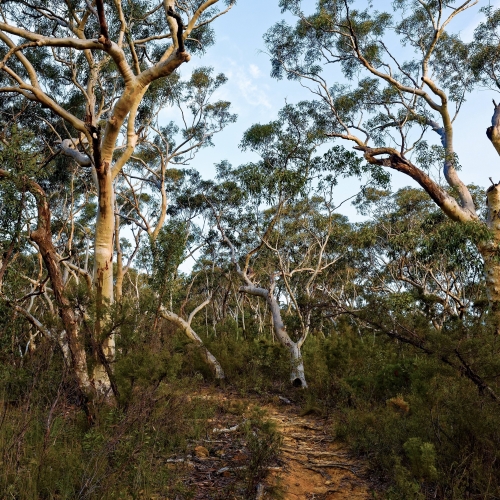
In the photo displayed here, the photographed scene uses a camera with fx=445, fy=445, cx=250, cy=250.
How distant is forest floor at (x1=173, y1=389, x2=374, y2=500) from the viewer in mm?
3811

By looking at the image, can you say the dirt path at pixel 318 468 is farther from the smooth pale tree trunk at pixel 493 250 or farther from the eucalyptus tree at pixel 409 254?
the eucalyptus tree at pixel 409 254

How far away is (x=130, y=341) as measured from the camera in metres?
5.54

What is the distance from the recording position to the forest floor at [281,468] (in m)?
3.81

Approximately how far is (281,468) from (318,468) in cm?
51

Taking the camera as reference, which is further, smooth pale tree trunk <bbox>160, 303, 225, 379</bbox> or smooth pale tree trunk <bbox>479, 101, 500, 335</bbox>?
smooth pale tree trunk <bbox>160, 303, 225, 379</bbox>

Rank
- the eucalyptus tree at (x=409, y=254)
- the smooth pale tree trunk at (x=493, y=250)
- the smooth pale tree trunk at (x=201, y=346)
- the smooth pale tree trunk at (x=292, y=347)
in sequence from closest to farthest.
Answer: the smooth pale tree trunk at (x=493, y=250)
the smooth pale tree trunk at (x=292, y=347)
the smooth pale tree trunk at (x=201, y=346)
the eucalyptus tree at (x=409, y=254)

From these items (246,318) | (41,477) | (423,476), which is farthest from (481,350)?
(246,318)

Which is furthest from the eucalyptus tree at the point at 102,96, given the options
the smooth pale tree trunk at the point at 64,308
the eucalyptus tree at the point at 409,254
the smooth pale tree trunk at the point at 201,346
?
the eucalyptus tree at the point at 409,254

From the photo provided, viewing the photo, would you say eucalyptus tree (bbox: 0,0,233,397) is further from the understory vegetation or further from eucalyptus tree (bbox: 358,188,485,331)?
eucalyptus tree (bbox: 358,188,485,331)

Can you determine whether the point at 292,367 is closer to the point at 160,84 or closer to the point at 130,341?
the point at 130,341

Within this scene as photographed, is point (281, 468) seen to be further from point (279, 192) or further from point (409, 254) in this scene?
point (409, 254)

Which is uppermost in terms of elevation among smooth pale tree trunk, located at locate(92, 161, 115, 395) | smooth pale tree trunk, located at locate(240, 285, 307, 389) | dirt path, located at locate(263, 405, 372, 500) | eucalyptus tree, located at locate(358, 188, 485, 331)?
eucalyptus tree, located at locate(358, 188, 485, 331)

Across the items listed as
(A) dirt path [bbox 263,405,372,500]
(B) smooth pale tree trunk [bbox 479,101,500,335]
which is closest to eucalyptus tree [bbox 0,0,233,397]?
(A) dirt path [bbox 263,405,372,500]

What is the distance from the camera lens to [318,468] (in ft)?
15.3
